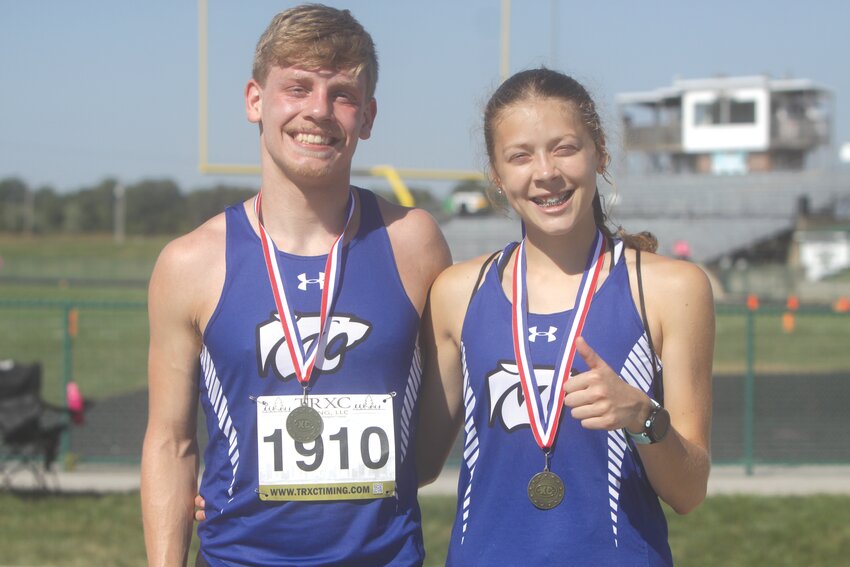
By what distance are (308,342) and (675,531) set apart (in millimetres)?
5239

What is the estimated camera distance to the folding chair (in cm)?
847

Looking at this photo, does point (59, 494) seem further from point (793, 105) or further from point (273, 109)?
point (793, 105)

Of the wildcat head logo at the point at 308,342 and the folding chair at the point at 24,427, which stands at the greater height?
the wildcat head logo at the point at 308,342

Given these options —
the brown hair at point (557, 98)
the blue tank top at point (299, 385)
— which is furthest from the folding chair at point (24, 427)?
the brown hair at point (557, 98)

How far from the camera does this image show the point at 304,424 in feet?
8.66

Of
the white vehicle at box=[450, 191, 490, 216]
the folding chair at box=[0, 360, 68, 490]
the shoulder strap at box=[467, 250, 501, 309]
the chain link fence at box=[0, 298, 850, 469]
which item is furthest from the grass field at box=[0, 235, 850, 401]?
the white vehicle at box=[450, 191, 490, 216]

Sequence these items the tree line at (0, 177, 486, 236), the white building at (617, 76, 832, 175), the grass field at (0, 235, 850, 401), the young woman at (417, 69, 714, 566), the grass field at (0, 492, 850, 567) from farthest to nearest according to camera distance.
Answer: the tree line at (0, 177, 486, 236) < the white building at (617, 76, 832, 175) < the grass field at (0, 235, 850, 401) < the grass field at (0, 492, 850, 567) < the young woman at (417, 69, 714, 566)

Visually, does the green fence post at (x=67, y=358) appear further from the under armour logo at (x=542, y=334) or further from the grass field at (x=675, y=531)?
the under armour logo at (x=542, y=334)

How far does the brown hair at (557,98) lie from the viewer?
2572 mm

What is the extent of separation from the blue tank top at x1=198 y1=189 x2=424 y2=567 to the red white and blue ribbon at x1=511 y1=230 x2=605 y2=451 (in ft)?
1.06

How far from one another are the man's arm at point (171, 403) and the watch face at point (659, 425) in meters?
1.16

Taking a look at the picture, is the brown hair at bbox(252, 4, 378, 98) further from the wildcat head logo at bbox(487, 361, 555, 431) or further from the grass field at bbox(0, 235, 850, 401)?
the grass field at bbox(0, 235, 850, 401)

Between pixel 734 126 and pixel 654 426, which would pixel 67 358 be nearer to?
pixel 654 426

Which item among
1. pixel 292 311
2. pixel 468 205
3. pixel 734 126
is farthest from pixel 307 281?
pixel 734 126
